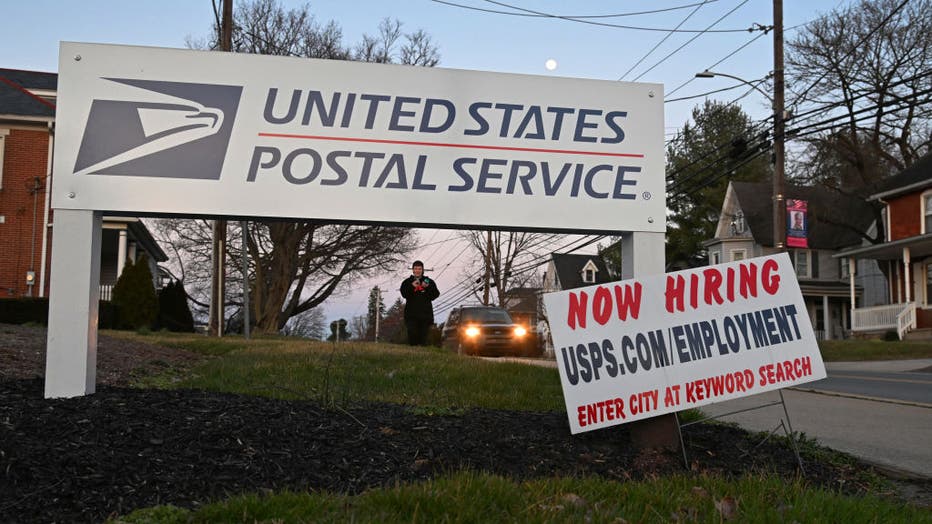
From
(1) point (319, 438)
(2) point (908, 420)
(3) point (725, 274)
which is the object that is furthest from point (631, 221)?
(2) point (908, 420)

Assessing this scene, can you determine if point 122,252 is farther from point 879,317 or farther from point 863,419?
point 879,317

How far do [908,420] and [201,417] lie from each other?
685 centimetres

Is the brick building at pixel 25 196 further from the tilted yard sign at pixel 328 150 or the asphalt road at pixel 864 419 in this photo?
the asphalt road at pixel 864 419

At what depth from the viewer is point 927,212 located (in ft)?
102

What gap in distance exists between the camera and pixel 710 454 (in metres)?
4.78

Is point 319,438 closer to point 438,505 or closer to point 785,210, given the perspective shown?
point 438,505

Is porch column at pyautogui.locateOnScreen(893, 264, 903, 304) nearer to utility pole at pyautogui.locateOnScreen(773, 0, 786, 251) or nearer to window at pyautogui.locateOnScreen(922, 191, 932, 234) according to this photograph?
window at pyautogui.locateOnScreen(922, 191, 932, 234)

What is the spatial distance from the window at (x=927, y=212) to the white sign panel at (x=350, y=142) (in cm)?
3014

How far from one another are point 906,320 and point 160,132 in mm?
32372

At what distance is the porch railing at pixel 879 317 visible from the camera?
31.8 meters

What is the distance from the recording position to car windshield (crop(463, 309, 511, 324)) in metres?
21.4

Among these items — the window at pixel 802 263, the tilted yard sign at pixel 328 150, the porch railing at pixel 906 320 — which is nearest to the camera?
the tilted yard sign at pixel 328 150

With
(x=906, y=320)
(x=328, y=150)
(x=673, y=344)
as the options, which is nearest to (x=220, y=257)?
(x=328, y=150)

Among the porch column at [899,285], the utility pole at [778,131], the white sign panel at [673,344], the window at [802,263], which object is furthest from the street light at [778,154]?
the window at [802,263]
